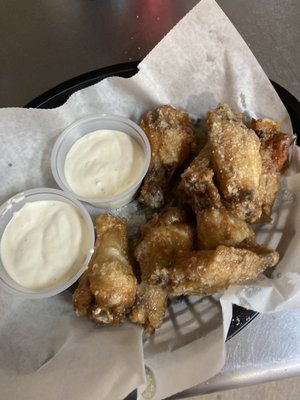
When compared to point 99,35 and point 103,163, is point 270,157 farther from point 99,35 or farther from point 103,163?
point 99,35

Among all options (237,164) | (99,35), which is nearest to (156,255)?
(237,164)

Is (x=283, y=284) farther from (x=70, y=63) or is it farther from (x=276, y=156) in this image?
(x=70, y=63)

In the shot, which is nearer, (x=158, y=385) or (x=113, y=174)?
(x=158, y=385)

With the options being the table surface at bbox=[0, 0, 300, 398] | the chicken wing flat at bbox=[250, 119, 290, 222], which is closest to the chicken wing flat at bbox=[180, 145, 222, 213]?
the chicken wing flat at bbox=[250, 119, 290, 222]

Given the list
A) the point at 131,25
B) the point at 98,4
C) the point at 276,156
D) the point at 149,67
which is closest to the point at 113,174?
the point at 149,67

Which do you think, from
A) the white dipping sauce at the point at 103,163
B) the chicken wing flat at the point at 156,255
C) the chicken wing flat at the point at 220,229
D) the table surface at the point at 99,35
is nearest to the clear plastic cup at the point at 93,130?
the white dipping sauce at the point at 103,163

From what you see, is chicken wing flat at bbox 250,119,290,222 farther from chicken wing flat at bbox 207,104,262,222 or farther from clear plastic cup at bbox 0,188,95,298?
clear plastic cup at bbox 0,188,95,298
